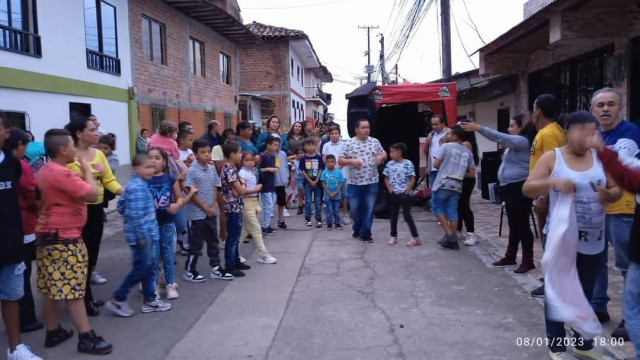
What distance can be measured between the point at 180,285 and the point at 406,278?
253 centimetres

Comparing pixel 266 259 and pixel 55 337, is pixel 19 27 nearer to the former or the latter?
pixel 266 259

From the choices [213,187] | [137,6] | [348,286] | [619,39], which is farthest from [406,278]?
[137,6]

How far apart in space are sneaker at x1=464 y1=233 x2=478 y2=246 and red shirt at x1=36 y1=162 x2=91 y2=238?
17.0ft

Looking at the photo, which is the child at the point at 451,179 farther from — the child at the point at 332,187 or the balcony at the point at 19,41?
the balcony at the point at 19,41

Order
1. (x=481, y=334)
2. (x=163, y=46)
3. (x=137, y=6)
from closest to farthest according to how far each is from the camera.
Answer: (x=481, y=334) < (x=137, y=6) < (x=163, y=46)

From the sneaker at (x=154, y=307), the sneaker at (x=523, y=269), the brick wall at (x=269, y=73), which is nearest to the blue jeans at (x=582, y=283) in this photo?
the sneaker at (x=523, y=269)

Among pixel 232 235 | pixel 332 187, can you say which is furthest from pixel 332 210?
pixel 232 235

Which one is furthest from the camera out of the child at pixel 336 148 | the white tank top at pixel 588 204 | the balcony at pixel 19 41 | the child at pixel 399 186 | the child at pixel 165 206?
the child at pixel 336 148

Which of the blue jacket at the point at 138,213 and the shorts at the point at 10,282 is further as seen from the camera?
the blue jacket at the point at 138,213

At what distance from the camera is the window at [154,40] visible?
14.0 metres

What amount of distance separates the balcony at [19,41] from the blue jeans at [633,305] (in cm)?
949

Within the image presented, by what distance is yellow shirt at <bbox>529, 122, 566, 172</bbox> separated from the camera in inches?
189

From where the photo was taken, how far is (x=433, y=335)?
13.3 feet

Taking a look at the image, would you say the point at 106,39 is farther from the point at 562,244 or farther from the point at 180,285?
the point at 562,244
